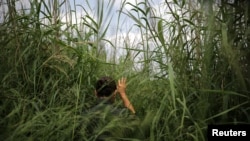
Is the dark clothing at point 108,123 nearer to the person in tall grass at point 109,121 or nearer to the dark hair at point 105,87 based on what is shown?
the person in tall grass at point 109,121

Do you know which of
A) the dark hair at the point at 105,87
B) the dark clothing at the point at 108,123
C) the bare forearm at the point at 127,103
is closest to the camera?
the dark clothing at the point at 108,123

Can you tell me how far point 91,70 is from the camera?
2.54 metres

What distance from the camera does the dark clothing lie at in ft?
5.77

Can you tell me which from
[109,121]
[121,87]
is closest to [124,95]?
[121,87]

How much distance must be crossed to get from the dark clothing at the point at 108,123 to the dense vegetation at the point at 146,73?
0.04m

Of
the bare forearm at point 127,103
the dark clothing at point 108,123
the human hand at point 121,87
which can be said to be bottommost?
the dark clothing at point 108,123

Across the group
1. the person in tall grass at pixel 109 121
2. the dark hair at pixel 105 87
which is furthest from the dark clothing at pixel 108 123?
the dark hair at pixel 105 87

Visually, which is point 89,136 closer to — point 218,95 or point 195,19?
point 218,95

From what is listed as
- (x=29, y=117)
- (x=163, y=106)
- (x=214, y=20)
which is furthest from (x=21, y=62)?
(x=214, y=20)

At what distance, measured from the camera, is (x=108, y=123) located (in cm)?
178

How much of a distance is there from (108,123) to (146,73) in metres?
0.64

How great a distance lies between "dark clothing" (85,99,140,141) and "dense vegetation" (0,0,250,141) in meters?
0.04

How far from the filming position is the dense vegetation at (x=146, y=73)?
1850mm

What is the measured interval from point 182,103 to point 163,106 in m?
0.10
